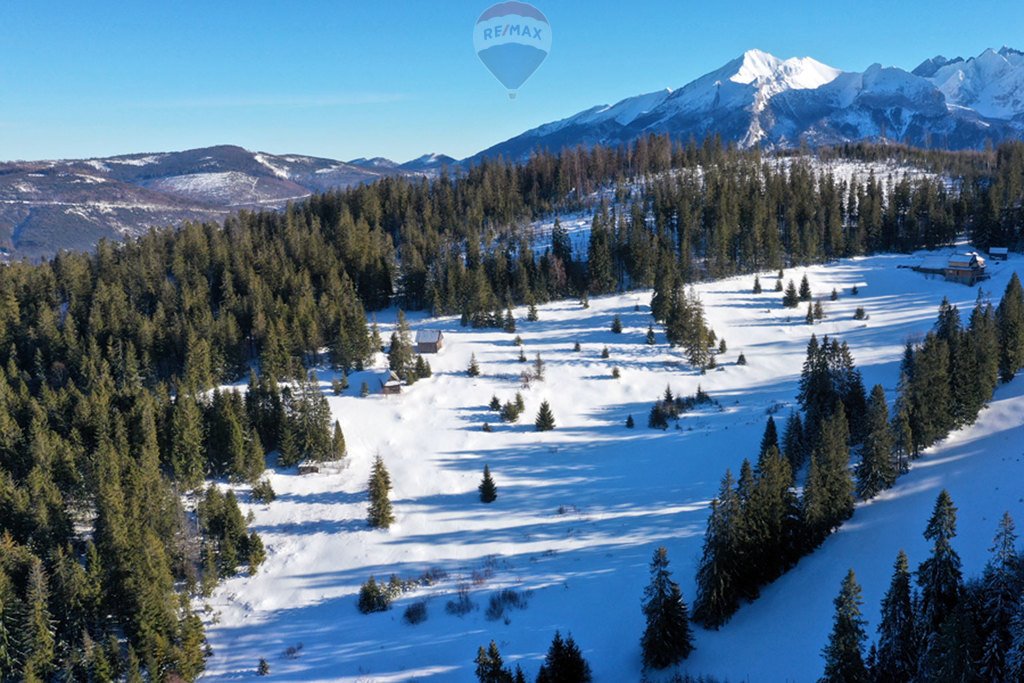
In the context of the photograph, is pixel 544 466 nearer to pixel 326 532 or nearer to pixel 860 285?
pixel 326 532

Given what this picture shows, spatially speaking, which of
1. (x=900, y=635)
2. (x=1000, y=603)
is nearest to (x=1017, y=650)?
(x=1000, y=603)

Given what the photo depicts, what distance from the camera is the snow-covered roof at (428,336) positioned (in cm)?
7019

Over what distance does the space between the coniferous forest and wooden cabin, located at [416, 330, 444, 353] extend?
20.1 feet

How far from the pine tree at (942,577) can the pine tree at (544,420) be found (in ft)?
118

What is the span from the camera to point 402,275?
93.2 metres

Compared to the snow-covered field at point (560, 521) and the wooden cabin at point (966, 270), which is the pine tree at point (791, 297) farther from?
the wooden cabin at point (966, 270)

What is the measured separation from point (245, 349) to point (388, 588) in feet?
146

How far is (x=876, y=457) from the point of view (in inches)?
1494

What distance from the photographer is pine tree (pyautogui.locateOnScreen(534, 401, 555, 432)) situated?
5578 cm

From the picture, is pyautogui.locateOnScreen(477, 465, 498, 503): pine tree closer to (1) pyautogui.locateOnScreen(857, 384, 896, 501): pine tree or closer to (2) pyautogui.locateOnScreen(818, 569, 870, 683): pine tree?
(1) pyautogui.locateOnScreen(857, 384, 896, 501): pine tree

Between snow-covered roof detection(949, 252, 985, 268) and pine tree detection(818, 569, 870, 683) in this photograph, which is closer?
pine tree detection(818, 569, 870, 683)

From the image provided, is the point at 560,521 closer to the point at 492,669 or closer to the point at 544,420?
the point at 544,420

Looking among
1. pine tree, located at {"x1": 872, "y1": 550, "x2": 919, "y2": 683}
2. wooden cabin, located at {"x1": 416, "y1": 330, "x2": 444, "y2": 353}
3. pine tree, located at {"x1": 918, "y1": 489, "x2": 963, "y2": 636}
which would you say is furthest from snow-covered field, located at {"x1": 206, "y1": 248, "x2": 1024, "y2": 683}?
pine tree, located at {"x1": 918, "y1": 489, "x2": 963, "y2": 636}

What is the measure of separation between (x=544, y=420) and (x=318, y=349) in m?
30.2
